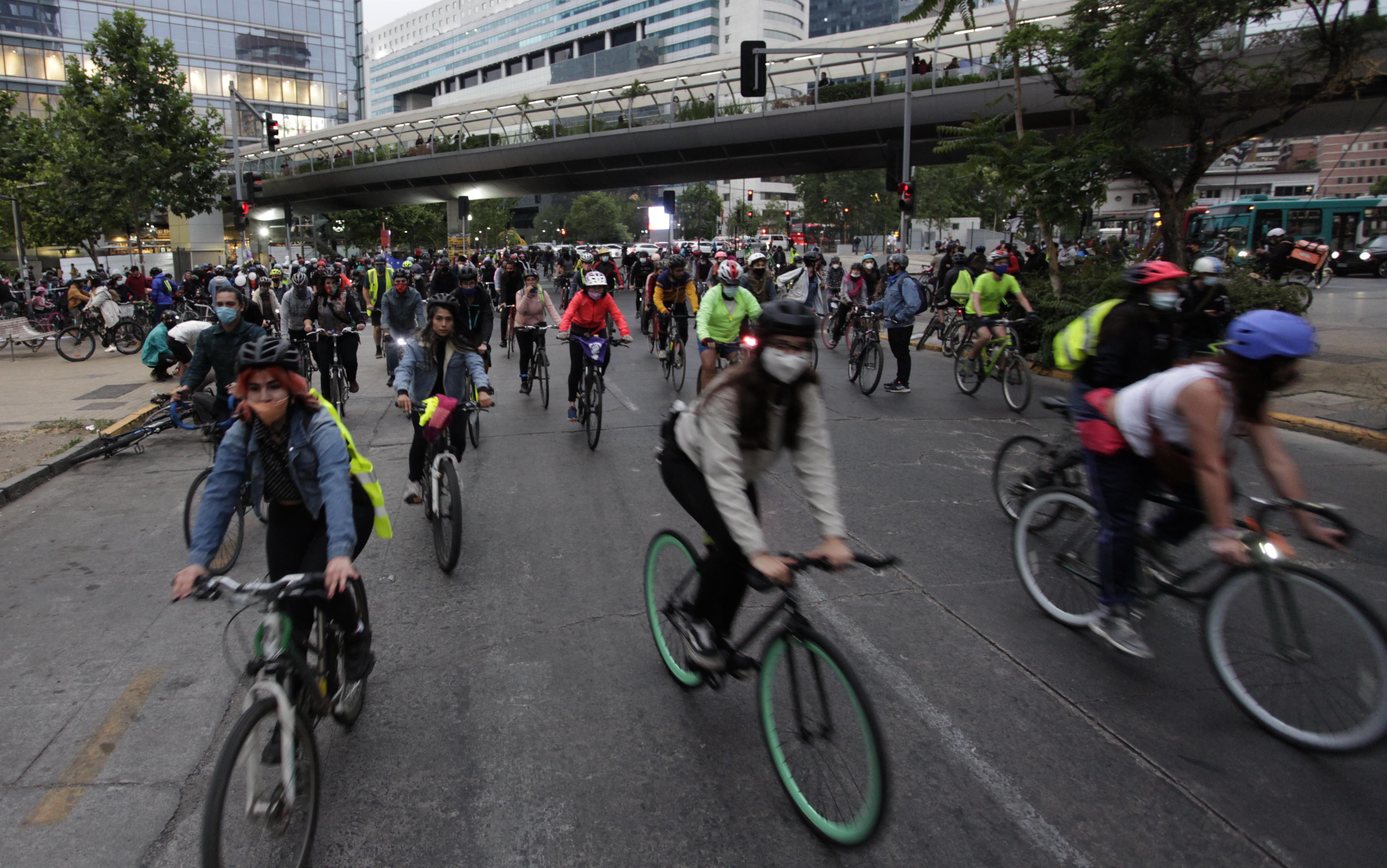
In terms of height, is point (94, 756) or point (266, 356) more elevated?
point (266, 356)

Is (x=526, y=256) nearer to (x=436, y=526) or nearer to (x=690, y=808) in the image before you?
(x=436, y=526)

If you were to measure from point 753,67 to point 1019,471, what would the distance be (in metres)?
15.7

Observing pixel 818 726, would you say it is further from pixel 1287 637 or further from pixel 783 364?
pixel 1287 637

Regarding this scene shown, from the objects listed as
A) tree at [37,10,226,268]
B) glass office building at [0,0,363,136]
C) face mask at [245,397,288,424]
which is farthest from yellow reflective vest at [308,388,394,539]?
glass office building at [0,0,363,136]

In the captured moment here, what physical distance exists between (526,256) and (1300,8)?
33508 millimetres

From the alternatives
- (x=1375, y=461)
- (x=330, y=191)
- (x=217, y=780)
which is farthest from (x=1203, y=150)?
(x=330, y=191)

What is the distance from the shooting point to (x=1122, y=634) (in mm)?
4270

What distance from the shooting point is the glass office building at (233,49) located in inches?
2277

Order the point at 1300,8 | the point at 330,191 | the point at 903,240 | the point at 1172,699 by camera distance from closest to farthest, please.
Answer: the point at 1172,699 → the point at 1300,8 → the point at 903,240 → the point at 330,191

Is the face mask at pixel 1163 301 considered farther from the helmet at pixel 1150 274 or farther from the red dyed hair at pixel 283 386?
the red dyed hair at pixel 283 386

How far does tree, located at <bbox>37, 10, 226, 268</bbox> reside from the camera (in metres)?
30.2

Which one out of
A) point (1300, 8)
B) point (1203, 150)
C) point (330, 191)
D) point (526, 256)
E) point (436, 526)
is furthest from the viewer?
point (330, 191)

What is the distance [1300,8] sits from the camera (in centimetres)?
1645

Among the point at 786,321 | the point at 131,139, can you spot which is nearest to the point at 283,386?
the point at 786,321
